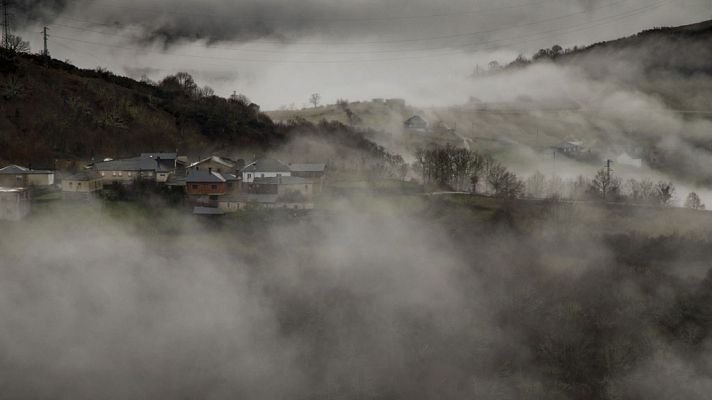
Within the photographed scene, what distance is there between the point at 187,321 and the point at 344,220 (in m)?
14.4

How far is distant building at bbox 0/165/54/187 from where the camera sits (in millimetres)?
40053

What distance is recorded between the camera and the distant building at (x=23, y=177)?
40053 millimetres

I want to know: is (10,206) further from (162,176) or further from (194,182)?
(194,182)

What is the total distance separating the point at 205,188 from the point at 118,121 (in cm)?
2248

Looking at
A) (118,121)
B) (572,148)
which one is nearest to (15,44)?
(118,121)

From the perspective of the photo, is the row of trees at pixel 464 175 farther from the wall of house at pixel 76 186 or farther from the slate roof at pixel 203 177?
the wall of house at pixel 76 186

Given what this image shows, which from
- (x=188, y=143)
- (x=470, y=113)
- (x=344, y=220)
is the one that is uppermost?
(x=470, y=113)

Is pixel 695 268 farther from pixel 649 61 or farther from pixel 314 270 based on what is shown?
pixel 649 61

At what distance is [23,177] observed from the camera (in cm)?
4069

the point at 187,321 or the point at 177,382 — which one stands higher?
the point at 187,321

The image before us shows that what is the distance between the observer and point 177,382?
38.2 meters

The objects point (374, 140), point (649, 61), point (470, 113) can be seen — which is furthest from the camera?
point (649, 61)

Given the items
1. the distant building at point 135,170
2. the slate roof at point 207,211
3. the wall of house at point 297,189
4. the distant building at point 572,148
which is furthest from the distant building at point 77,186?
the distant building at point 572,148

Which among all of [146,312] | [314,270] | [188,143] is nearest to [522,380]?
[314,270]
